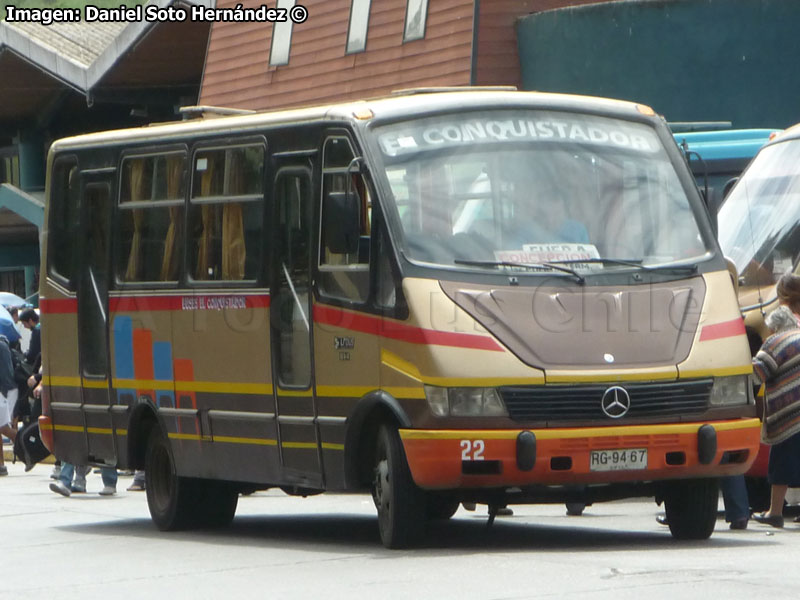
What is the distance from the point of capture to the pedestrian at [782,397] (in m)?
12.5

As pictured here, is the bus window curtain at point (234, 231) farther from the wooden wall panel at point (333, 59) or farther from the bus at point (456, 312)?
the wooden wall panel at point (333, 59)

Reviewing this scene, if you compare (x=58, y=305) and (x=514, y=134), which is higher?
(x=514, y=134)

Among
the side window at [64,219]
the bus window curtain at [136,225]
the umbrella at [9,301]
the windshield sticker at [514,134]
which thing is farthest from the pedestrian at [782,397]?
the umbrella at [9,301]

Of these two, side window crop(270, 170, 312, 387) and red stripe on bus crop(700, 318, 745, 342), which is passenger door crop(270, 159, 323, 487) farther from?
red stripe on bus crop(700, 318, 745, 342)

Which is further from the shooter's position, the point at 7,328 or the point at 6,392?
the point at 7,328

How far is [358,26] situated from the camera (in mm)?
29594

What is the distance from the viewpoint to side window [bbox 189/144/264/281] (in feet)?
41.0

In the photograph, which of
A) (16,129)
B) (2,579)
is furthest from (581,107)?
(16,129)

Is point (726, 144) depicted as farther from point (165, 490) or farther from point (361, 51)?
point (361, 51)

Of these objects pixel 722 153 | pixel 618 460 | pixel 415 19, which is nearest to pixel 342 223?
pixel 618 460

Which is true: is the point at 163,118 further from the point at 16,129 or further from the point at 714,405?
the point at 714,405

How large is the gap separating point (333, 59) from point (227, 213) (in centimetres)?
1775

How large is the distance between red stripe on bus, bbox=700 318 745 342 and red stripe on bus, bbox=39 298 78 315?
567 centimetres

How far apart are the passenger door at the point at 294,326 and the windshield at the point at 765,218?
3.98 metres
